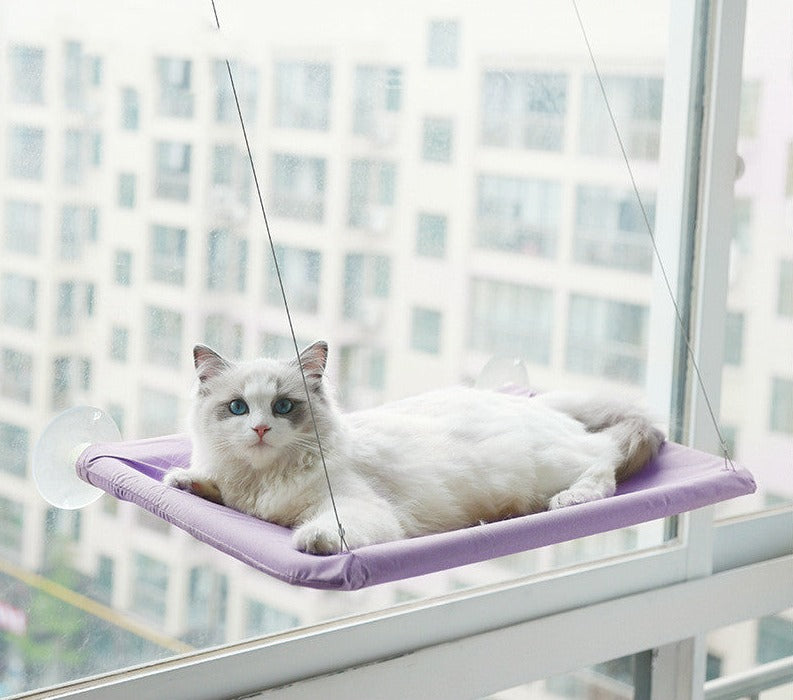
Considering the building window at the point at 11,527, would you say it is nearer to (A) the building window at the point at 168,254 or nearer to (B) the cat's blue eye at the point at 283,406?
(A) the building window at the point at 168,254

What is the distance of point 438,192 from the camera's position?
2.16 meters

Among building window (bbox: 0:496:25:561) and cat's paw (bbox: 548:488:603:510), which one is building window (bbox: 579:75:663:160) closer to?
cat's paw (bbox: 548:488:603:510)

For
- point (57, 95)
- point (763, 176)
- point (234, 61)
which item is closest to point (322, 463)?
point (57, 95)

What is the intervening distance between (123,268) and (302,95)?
451mm

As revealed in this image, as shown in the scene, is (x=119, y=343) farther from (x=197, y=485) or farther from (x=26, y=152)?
(x=197, y=485)

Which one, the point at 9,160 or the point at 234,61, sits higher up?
the point at 234,61

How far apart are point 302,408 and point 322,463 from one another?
2.8 inches

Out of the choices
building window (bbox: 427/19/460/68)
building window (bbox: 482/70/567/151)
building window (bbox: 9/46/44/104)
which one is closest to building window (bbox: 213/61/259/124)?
building window (bbox: 9/46/44/104)

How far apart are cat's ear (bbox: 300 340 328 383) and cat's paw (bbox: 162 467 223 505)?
17 centimetres

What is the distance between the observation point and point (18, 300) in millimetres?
1598

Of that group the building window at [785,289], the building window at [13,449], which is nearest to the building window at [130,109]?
the building window at [13,449]

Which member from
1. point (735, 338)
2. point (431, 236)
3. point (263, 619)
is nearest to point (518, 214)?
point (431, 236)

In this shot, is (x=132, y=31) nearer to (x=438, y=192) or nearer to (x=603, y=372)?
(x=438, y=192)

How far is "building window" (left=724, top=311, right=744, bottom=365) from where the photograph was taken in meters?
2.51
